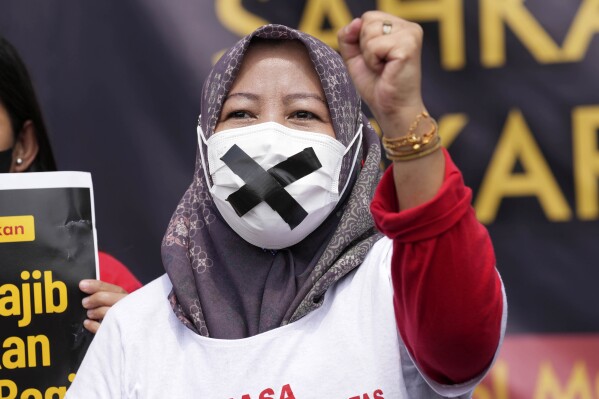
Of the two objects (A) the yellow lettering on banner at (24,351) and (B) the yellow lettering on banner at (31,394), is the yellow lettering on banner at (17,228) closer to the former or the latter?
(A) the yellow lettering on banner at (24,351)

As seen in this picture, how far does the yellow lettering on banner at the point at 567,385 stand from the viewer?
8.13ft

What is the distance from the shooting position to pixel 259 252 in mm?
1876

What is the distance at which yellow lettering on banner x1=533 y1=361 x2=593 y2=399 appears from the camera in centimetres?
248

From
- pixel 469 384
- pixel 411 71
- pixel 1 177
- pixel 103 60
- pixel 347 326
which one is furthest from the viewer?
pixel 103 60

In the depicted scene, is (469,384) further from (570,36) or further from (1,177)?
(570,36)

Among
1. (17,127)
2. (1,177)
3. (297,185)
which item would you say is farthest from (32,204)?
(297,185)

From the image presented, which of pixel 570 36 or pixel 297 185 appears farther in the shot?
pixel 570 36

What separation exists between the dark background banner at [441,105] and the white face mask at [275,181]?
81cm

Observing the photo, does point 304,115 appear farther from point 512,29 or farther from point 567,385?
point 567,385

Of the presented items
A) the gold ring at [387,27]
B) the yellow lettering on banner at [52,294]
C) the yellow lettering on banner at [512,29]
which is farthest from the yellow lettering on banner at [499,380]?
the gold ring at [387,27]

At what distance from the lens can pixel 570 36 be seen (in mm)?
2457

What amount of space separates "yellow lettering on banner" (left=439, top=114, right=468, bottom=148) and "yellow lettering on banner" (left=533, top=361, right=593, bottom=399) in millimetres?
626

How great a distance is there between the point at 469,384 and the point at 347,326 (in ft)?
0.90

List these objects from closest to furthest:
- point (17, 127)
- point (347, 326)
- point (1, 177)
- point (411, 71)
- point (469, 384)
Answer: point (411, 71), point (469, 384), point (347, 326), point (1, 177), point (17, 127)
